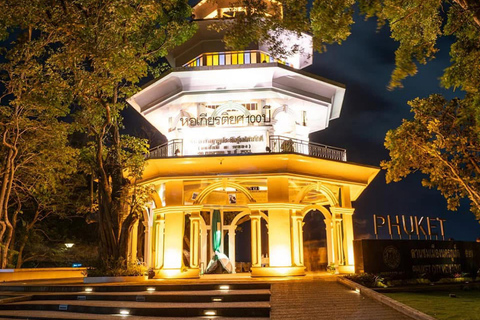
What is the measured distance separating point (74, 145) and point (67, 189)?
523 cm

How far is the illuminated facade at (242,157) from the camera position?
15.6 m

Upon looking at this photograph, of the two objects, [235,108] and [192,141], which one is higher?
[235,108]

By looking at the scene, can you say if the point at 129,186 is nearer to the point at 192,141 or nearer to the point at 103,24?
the point at 192,141

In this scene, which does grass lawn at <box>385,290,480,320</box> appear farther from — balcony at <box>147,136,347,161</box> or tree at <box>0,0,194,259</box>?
tree at <box>0,0,194,259</box>

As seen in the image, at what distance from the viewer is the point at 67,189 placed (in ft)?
68.6

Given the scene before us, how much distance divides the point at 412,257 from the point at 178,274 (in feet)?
25.5

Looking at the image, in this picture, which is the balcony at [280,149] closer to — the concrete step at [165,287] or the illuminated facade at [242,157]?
the illuminated facade at [242,157]

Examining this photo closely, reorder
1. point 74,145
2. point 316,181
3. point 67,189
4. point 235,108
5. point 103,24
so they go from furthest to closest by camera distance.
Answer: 1. point 74,145
2. point 67,189
3. point 235,108
4. point 316,181
5. point 103,24

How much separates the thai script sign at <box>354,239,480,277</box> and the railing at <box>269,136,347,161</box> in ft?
13.7

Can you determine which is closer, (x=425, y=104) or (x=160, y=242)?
(x=425, y=104)

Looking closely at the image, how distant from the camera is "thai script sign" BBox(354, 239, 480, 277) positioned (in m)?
13.0

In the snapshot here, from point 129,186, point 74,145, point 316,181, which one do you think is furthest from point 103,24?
point 74,145

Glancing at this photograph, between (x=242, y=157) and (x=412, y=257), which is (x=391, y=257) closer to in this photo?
(x=412, y=257)

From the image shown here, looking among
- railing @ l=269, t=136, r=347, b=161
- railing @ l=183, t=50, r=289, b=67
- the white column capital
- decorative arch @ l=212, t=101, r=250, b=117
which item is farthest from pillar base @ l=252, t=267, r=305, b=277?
railing @ l=183, t=50, r=289, b=67
